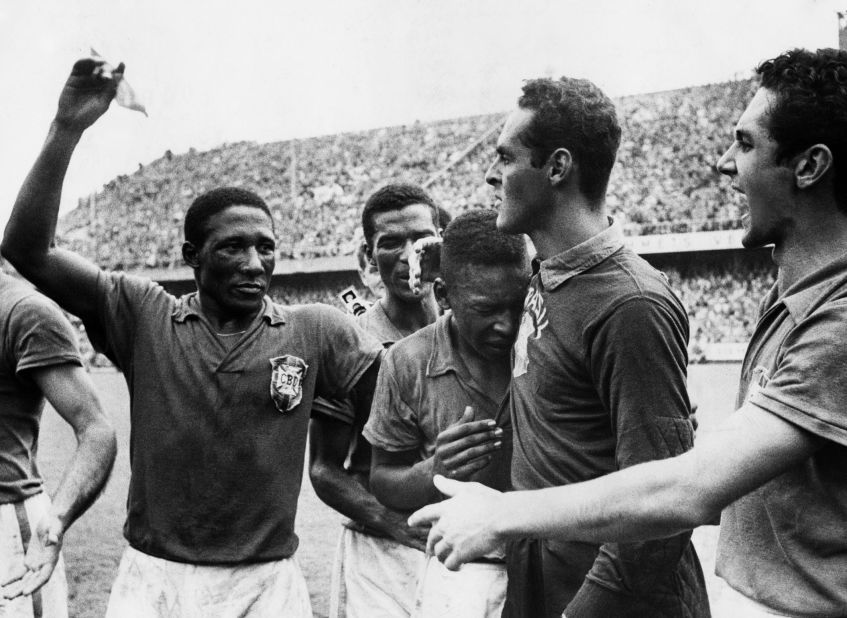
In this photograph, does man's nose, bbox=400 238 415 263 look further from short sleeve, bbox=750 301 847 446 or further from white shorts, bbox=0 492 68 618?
short sleeve, bbox=750 301 847 446

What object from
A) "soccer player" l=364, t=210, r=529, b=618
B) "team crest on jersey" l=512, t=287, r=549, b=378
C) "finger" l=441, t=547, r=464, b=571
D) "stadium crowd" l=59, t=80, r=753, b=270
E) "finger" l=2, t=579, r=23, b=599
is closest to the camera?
"finger" l=441, t=547, r=464, b=571

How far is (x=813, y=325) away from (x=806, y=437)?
0.22 metres

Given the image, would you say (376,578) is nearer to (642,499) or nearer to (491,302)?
(491,302)

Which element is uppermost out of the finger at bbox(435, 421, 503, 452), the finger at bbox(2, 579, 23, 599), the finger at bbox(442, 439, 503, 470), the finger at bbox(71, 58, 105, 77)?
the finger at bbox(71, 58, 105, 77)

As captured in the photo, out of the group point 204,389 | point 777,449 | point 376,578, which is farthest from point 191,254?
point 777,449

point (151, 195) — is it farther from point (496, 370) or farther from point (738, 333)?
point (496, 370)

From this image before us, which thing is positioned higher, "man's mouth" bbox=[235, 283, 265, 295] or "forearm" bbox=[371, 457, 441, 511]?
"man's mouth" bbox=[235, 283, 265, 295]

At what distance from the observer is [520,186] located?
2502mm

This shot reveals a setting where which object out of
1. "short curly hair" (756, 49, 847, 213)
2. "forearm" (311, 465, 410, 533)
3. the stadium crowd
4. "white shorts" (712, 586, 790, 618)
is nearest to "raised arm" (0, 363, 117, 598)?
"forearm" (311, 465, 410, 533)

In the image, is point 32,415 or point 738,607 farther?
point 32,415

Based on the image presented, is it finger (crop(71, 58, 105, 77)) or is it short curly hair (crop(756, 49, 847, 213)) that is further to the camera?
finger (crop(71, 58, 105, 77))

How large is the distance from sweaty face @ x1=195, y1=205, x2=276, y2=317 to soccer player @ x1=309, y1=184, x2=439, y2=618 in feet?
1.58

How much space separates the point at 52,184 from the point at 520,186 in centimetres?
157

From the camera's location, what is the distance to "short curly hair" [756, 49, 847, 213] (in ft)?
6.69
